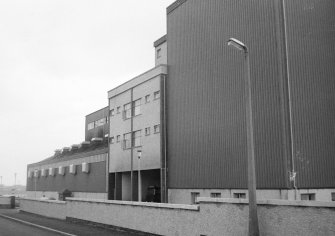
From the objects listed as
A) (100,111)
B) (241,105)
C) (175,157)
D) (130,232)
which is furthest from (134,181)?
(100,111)

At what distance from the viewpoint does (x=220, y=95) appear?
113 feet

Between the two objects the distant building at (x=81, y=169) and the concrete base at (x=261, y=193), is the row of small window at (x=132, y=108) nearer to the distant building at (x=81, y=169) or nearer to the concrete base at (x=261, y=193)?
the distant building at (x=81, y=169)

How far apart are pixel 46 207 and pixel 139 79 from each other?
16.9m

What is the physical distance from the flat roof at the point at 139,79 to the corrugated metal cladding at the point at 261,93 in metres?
4.25

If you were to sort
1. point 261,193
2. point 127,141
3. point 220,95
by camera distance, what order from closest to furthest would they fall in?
point 261,193 < point 220,95 < point 127,141

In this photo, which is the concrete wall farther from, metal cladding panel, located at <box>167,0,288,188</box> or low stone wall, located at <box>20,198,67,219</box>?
metal cladding panel, located at <box>167,0,288,188</box>

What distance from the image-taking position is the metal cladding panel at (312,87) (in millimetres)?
28391

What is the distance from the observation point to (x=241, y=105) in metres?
32.2

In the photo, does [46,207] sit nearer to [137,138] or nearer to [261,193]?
[137,138]

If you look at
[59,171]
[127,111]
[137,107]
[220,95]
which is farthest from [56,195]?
[220,95]

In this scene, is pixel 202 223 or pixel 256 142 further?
pixel 256 142

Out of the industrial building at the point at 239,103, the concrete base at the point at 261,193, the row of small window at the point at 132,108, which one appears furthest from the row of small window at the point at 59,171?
the concrete base at the point at 261,193

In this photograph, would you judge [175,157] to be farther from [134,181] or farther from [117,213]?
[117,213]

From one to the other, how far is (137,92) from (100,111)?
2814 cm
